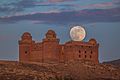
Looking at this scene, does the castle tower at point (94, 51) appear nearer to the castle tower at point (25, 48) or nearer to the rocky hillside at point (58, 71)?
the rocky hillside at point (58, 71)

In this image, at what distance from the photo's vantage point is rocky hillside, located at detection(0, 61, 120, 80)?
81625 millimetres

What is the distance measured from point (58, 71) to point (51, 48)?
43.7 feet

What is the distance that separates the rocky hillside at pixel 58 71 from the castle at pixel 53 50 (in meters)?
2.86

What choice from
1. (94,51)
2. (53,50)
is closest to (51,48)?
(53,50)

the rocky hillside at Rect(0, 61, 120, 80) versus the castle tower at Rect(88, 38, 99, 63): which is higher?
the castle tower at Rect(88, 38, 99, 63)

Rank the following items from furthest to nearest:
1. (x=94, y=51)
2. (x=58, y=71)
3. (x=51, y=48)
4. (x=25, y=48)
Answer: (x=94, y=51) < (x=25, y=48) < (x=51, y=48) < (x=58, y=71)

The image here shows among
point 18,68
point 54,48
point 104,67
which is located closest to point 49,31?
point 54,48

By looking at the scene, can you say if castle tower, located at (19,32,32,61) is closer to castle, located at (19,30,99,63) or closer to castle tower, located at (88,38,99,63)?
castle, located at (19,30,99,63)

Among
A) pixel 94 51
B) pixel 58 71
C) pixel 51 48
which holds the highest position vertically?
Result: pixel 51 48

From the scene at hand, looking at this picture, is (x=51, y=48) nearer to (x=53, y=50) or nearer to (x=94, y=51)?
(x=53, y=50)

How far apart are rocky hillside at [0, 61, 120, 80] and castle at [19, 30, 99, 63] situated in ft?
9.39

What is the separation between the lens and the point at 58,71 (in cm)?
8912

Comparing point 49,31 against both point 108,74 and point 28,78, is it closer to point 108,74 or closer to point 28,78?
point 108,74

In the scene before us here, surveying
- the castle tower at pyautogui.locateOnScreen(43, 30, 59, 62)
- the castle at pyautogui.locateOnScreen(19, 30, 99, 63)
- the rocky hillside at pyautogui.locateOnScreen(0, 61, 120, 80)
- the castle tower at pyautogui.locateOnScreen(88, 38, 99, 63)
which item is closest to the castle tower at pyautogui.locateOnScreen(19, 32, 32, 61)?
the castle at pyautogui.locateOnScreen(19, 30, 99, 63)
